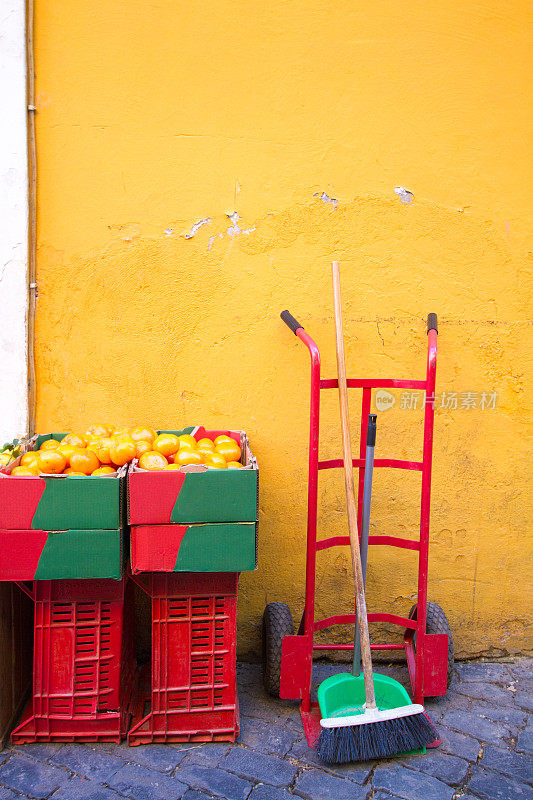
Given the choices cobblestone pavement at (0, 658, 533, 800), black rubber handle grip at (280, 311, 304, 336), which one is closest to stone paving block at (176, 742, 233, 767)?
cobblestone pavement at (0, 658, 533, 800)

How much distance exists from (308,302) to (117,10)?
5.70ft

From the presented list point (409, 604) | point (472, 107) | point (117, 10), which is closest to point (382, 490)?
point (409, 604)

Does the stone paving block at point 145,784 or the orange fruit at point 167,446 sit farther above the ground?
the orange fruit at point 167,446

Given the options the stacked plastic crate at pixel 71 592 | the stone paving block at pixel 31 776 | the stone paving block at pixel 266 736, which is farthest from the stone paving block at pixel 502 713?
the stone paving block at pixel 31 776

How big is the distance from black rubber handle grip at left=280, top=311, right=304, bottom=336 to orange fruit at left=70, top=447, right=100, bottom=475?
1089mm

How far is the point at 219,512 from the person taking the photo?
2.43 metres

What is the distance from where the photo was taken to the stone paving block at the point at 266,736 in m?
2.57

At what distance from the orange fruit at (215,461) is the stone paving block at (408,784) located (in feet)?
4.56

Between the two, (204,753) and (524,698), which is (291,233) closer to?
(204,753)

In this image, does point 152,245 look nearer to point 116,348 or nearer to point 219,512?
point 116,348

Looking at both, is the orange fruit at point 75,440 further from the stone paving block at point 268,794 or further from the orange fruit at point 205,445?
the stone paving block at point 268,794

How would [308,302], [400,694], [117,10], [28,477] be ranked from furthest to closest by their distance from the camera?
[308,302] < [117,10] < [400,694] < [28,477]

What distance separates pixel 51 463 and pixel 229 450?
0.75 m

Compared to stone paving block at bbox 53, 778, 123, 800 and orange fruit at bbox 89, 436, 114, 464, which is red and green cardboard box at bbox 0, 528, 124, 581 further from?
stone paving block at bbox 53, 778, 123, 800
